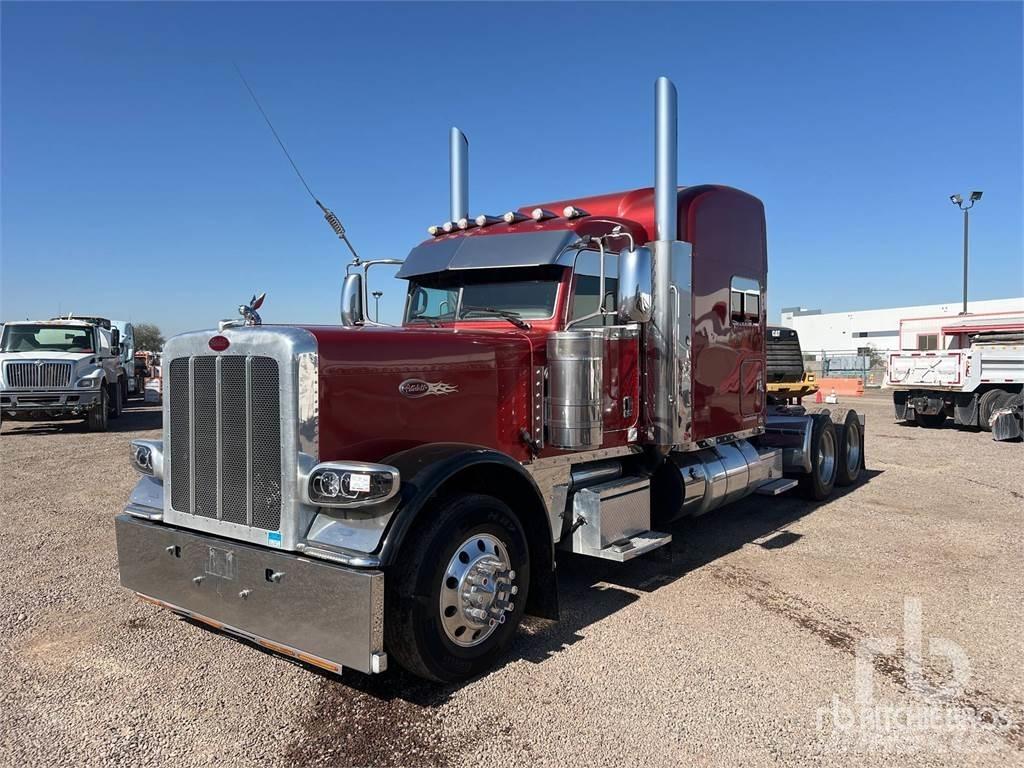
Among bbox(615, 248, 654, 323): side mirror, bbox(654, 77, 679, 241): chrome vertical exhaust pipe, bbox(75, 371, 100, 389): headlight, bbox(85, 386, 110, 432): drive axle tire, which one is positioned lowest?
bbox(85, 386, 110, 432): drive axle tire

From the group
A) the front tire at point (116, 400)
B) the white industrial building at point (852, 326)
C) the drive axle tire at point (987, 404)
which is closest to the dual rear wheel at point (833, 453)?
the drive axle tire at point (987, 404)

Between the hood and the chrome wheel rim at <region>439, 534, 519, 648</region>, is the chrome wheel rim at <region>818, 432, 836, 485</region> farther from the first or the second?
the hood

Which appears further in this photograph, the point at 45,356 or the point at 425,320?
the point at 45,356

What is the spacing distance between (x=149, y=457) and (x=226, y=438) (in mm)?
904

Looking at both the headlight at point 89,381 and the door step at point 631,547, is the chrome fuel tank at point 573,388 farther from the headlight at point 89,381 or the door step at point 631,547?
the headlight at point 89,381

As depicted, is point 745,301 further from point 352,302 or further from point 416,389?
point 416,389

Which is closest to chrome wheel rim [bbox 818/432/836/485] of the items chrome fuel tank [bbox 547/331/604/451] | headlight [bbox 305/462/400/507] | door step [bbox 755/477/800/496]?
door step [bbox 755/477/800/496]

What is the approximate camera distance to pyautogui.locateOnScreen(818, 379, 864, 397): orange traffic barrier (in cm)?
2834

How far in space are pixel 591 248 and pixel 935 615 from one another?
338cm

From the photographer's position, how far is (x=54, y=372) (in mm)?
14844

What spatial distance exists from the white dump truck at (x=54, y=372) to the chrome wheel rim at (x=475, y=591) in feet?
46.8

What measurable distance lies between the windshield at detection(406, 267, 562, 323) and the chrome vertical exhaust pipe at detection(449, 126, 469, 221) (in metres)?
2.06

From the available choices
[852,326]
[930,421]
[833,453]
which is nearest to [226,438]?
[833,453]

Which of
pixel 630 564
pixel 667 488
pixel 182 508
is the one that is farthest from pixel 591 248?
pixel 182 508
